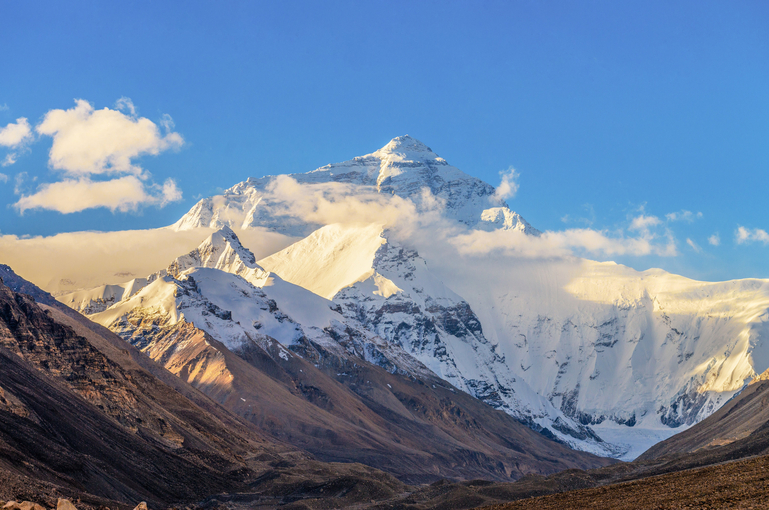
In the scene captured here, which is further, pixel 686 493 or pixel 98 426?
pixel 98 426

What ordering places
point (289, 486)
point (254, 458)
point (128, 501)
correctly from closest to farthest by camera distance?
point (128, 501) < point (289, 486) < point (254, 458)

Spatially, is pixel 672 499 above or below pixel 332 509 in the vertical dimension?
above

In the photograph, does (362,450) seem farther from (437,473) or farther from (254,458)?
(254,458)

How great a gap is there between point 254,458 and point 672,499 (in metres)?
98.5

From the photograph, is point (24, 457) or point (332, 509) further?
point (332, 509)

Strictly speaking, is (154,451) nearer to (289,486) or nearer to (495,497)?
(289,486)

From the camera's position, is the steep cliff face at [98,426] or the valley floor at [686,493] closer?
the valley floor at [686,493]

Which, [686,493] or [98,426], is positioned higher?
[686,493]

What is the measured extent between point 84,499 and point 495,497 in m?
47.4

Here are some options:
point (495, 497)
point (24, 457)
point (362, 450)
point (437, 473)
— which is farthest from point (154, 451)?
point (437, 473)

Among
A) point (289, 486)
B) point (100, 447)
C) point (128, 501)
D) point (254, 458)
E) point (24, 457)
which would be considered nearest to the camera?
point (24, 457)

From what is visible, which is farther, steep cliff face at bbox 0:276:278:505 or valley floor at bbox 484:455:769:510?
steep cliff face at bbox 0:276:278:505

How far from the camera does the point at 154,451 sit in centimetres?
10112

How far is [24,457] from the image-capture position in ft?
223
